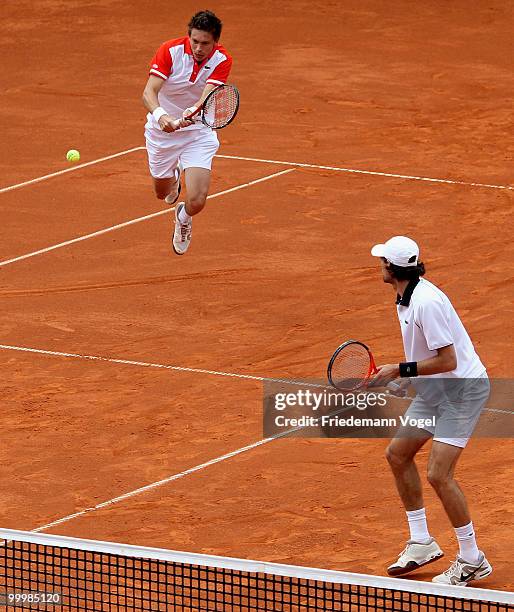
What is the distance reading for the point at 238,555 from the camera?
9.61 m

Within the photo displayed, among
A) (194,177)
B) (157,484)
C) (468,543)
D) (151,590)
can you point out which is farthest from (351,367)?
(194,177)

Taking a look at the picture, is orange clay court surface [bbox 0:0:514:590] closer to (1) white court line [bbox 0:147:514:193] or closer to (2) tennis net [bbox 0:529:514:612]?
(1) white court line [bbox 0:147:514:193]

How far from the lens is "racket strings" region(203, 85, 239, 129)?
12.6 meters

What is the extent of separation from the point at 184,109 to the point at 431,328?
536 cm

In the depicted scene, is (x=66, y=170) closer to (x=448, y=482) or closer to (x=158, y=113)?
(x=158, y=113)

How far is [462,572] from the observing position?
29.3ft

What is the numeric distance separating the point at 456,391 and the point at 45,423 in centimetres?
408

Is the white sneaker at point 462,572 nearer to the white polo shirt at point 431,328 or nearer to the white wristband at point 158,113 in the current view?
the white polo shirt at point 431,328

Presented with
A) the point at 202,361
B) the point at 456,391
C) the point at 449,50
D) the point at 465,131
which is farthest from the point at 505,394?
the point at 449,50

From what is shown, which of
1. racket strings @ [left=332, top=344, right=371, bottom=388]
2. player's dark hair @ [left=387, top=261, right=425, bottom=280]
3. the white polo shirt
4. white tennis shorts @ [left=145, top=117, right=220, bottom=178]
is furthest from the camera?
white tennis shorts @ [left=145, top=117, right=220, bottom=178]

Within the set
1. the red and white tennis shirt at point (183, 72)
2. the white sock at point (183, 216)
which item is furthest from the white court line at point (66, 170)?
the red and white tennis shirt at point (183, 72)

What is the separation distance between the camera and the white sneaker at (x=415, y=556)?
913 centimetres

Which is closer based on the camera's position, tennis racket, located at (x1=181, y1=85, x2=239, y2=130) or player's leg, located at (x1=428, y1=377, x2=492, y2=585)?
player's leg, located at (x1=428, y1=377, x2=492, y2=585)

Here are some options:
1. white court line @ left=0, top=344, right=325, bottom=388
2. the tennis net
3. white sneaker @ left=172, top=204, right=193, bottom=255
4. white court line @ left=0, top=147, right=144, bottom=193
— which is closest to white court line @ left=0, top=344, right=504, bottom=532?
white court line @ left=0, top=344, right=325, bottom=388
